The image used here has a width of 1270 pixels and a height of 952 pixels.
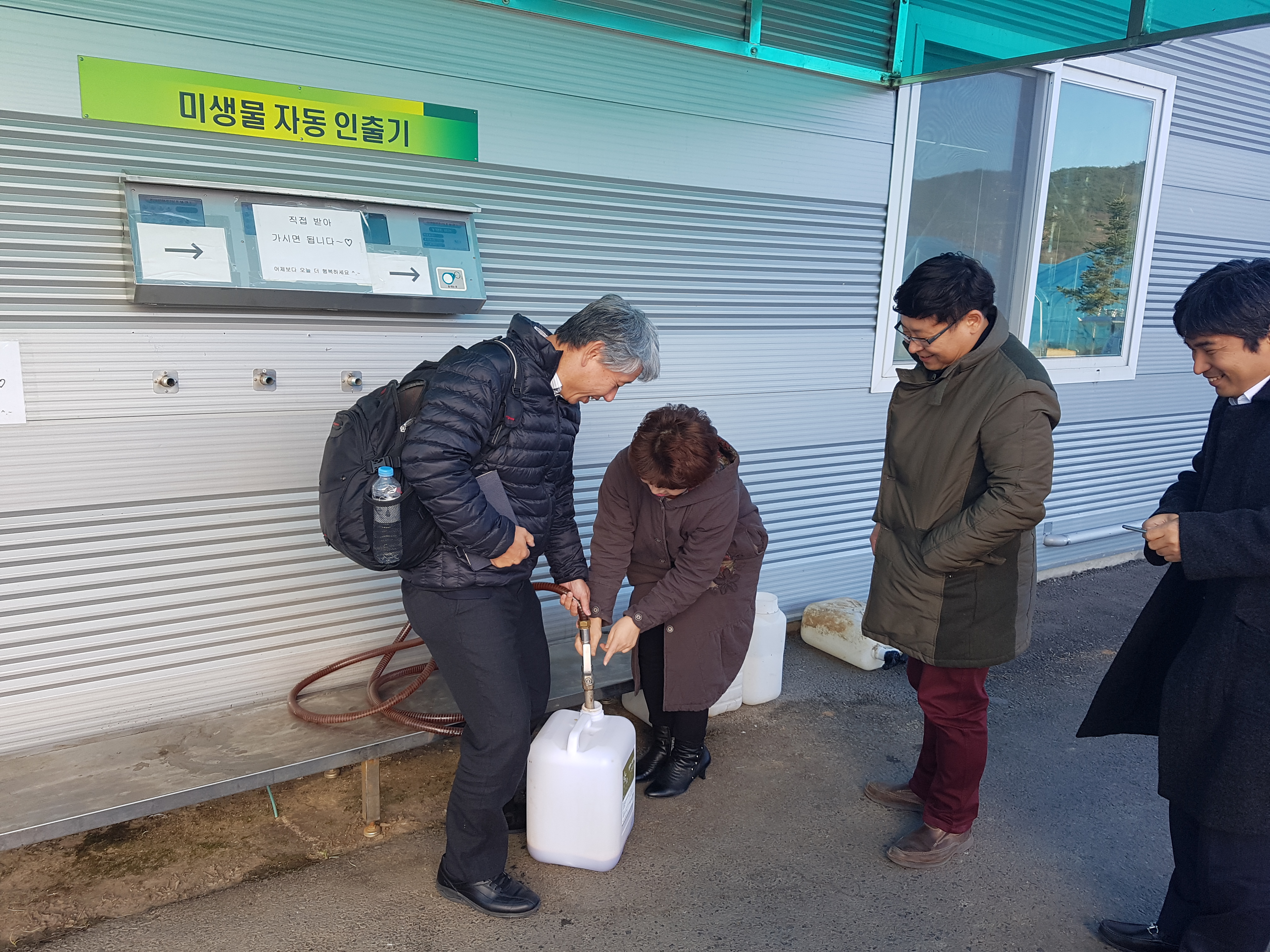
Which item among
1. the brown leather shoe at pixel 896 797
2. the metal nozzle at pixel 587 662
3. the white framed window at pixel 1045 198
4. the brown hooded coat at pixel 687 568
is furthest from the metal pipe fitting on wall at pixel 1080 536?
the metal nozzle at pixel 587 662

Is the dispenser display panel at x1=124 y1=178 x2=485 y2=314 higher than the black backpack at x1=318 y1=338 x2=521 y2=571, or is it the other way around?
the dispenser display panel at x1=124 y1=178 x2=485 y2=314

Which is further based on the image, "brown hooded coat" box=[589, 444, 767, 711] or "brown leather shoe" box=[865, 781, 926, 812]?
"brown leather shoe" box=[865, 781, 926, 812]

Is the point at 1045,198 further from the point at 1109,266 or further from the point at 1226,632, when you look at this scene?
the point at 1226,632

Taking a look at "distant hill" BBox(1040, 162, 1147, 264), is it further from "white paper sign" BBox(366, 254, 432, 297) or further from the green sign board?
"white paper sign" BBox(366, 254, 432, 297)

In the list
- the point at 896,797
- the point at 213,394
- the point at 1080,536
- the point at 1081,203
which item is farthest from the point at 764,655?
the point at 1081,203

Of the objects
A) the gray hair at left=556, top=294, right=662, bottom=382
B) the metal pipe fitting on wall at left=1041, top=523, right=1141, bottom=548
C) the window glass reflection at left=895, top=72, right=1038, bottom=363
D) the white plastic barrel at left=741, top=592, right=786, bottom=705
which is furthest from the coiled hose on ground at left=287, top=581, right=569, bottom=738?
the metal pipe fitting on wall at left=1041, top=523, right=1141, bottom=548

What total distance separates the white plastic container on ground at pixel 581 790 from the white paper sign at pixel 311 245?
1779 mm

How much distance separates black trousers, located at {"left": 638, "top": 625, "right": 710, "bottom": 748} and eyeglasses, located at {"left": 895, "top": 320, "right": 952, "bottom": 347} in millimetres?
1324

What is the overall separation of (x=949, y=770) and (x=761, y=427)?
2.14 m

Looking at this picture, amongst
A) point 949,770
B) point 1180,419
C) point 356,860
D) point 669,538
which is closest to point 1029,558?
point 949,770

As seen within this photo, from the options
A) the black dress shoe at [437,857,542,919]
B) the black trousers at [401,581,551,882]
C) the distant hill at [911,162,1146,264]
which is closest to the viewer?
the black trousers at [401,581,551,882]

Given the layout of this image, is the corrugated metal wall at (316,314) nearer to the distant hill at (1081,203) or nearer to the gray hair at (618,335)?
the gray hair at (618,335)

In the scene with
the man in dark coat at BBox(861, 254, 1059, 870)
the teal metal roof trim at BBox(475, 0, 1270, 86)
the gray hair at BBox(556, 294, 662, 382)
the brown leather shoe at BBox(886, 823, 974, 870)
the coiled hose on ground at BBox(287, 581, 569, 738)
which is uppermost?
the teal metal roof trim at BBox(475, 0, 1270, 86)

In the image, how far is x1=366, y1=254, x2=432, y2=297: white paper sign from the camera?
3414 millimetres
